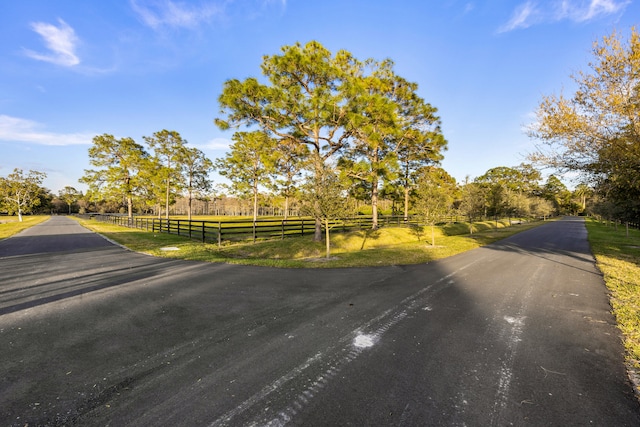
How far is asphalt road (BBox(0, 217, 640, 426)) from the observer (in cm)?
238

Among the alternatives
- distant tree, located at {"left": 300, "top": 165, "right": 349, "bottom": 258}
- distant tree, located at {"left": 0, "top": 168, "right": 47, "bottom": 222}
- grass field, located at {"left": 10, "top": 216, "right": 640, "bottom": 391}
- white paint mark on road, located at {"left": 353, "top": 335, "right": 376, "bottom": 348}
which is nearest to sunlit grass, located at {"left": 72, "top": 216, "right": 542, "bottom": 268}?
grass field, located at {"left": 10, "top": 216, "right": 640, "bottom": 391}

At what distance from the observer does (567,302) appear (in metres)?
5.60

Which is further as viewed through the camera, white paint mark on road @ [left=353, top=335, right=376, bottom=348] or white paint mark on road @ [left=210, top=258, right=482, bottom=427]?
white paint mark on road @ [left=353, top=335, right=376, bottom=348]

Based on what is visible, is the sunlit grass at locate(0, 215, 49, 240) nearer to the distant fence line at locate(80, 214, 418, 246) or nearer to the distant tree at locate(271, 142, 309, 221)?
the distant fence line at locate(80, 214, 418, 246)

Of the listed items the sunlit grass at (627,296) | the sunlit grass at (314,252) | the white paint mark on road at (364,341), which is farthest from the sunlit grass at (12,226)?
the sunlit grass at (627,296)

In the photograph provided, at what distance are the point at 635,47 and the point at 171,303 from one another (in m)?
12.9

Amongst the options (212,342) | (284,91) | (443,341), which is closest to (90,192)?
(284,91)

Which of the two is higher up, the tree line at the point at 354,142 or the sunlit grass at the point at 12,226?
the tree line at the point at 354,142

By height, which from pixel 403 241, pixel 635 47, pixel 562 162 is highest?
pixel 635 47

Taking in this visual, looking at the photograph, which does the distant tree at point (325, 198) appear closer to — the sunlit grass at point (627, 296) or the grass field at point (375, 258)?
the grass field at point (375, 258)

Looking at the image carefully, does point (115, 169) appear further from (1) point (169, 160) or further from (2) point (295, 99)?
(2) point (295, 99)

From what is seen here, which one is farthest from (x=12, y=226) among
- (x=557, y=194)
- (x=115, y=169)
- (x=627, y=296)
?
(x=557, y=194)

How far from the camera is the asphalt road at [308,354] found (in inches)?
93.8

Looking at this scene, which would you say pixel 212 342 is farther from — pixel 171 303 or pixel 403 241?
pixel 403 241
